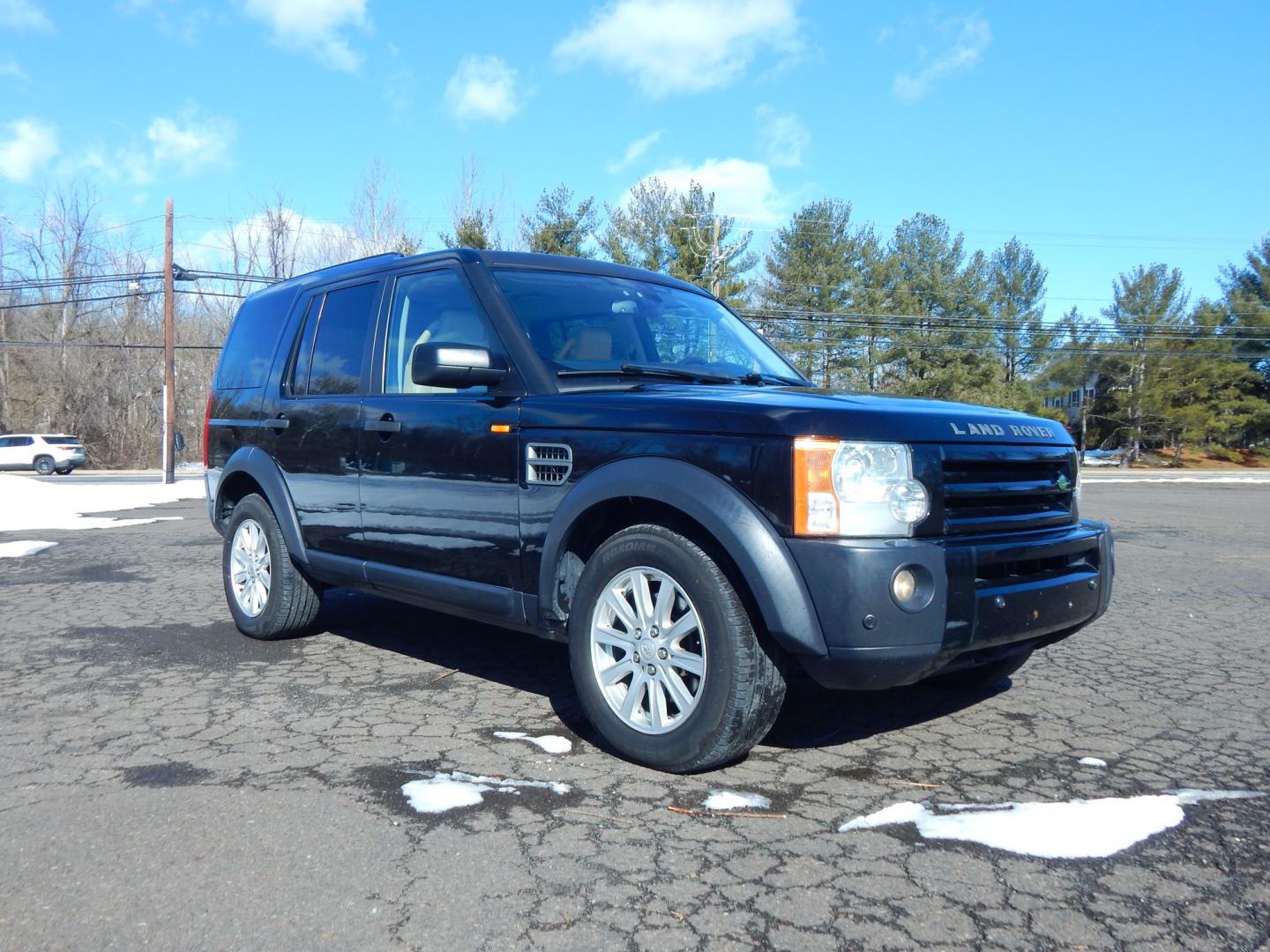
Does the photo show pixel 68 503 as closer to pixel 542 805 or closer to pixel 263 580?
pixel 263 580

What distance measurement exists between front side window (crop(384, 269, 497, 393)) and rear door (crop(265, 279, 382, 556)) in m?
0.21

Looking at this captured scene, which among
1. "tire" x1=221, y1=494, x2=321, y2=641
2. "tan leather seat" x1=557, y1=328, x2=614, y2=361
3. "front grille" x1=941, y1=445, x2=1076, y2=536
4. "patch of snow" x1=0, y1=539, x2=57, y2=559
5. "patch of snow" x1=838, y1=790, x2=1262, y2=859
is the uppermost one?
"tan leather seat" x1=557, y1=328, x2=614, y2=361

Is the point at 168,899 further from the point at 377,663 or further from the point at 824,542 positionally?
the point at 377,663

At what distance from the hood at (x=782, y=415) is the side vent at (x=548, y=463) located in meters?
0.09

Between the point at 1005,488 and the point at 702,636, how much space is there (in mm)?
1190

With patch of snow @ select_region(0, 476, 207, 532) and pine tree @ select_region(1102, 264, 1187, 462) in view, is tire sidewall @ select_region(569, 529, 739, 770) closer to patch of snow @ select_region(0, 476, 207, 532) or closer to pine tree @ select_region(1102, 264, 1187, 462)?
patch of snow @ select_region(0, 476, 207, 532)

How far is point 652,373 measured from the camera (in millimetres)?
4320

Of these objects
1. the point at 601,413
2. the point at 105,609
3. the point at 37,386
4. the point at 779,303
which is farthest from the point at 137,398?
the point at 601,413

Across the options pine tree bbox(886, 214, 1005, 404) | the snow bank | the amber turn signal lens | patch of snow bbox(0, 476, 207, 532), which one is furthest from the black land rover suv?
pine tree bbox(886, 214, 1005, 404)

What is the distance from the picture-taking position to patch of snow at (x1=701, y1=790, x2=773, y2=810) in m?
3.31

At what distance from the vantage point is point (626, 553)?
3.60 m

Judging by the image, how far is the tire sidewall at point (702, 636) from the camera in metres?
3.33

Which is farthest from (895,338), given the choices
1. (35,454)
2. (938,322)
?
(35,454)

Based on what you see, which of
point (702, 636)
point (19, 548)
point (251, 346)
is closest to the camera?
point (702, 636)
